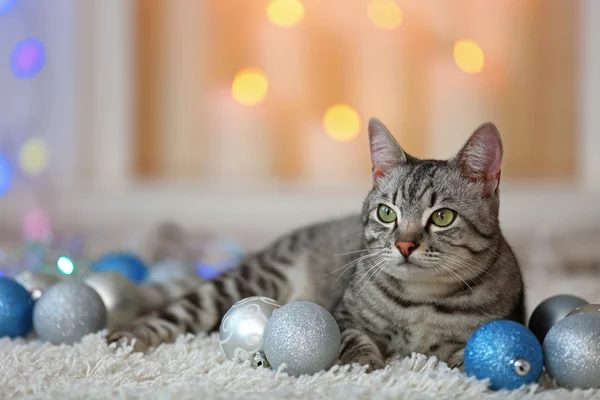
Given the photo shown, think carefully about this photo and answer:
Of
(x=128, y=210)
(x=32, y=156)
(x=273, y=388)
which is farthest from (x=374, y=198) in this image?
(x=32, y=156)

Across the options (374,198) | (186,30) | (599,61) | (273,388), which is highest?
(186,30)

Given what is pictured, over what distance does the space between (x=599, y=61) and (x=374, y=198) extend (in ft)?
7.09

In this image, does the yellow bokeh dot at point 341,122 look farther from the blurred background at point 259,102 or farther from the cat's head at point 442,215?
the cat's head at point 442,215

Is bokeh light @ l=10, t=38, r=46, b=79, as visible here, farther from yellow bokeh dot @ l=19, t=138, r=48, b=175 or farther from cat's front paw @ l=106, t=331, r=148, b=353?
cat's front paw @ l=106, t=331, r=148, b=353

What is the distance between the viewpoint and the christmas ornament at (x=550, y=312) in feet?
4.46

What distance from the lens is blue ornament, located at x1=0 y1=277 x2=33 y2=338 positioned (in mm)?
1446

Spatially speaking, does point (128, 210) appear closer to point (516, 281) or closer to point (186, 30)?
point (186, 30)

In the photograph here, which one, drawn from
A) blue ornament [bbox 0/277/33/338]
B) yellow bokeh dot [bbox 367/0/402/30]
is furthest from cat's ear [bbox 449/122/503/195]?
yellow bokeh dot [bbox 367/0/402/30]

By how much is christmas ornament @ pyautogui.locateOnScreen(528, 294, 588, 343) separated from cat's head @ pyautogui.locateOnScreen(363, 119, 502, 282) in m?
0.20

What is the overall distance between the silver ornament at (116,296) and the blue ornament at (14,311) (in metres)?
0.15

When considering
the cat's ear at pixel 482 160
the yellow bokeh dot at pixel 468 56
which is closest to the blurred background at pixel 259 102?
the yellow bokeh dot at pixel 468 56

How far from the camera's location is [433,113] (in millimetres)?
3338

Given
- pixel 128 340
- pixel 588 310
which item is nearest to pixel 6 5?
pixel 128 340

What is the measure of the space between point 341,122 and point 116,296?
2030 millimetres
